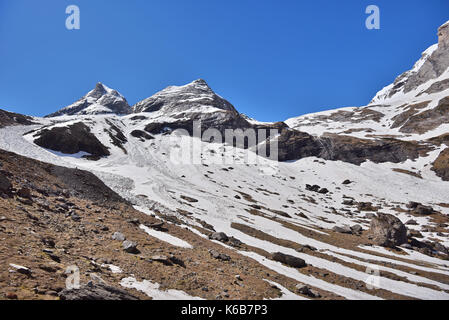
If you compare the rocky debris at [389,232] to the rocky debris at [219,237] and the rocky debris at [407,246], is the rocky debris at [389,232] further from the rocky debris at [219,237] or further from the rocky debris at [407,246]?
the rocky debris at [219,237]

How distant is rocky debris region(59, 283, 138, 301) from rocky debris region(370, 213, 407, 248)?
38.6 m

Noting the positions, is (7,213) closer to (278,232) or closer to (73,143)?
(278,232)

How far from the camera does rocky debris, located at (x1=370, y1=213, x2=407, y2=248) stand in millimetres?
34497

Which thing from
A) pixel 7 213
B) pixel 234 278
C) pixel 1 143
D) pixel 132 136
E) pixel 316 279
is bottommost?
pixel 316 279

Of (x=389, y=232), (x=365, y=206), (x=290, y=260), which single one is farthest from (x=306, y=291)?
(x=365, y=206)

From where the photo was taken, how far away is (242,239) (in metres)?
27.4

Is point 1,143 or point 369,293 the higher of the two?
point 1,143

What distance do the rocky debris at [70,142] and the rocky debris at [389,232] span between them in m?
73.1

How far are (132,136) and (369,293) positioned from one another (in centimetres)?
11681

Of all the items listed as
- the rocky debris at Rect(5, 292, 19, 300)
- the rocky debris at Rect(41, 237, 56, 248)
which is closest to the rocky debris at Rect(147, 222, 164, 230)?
the rocky debris at Rect(41, 237, 56, 248)

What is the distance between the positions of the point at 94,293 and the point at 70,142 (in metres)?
79.2

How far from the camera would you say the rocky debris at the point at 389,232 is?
34.5 metres

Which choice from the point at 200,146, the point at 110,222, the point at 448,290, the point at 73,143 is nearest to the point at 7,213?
the point at 110,222

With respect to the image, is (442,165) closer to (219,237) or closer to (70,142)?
(219,237)
